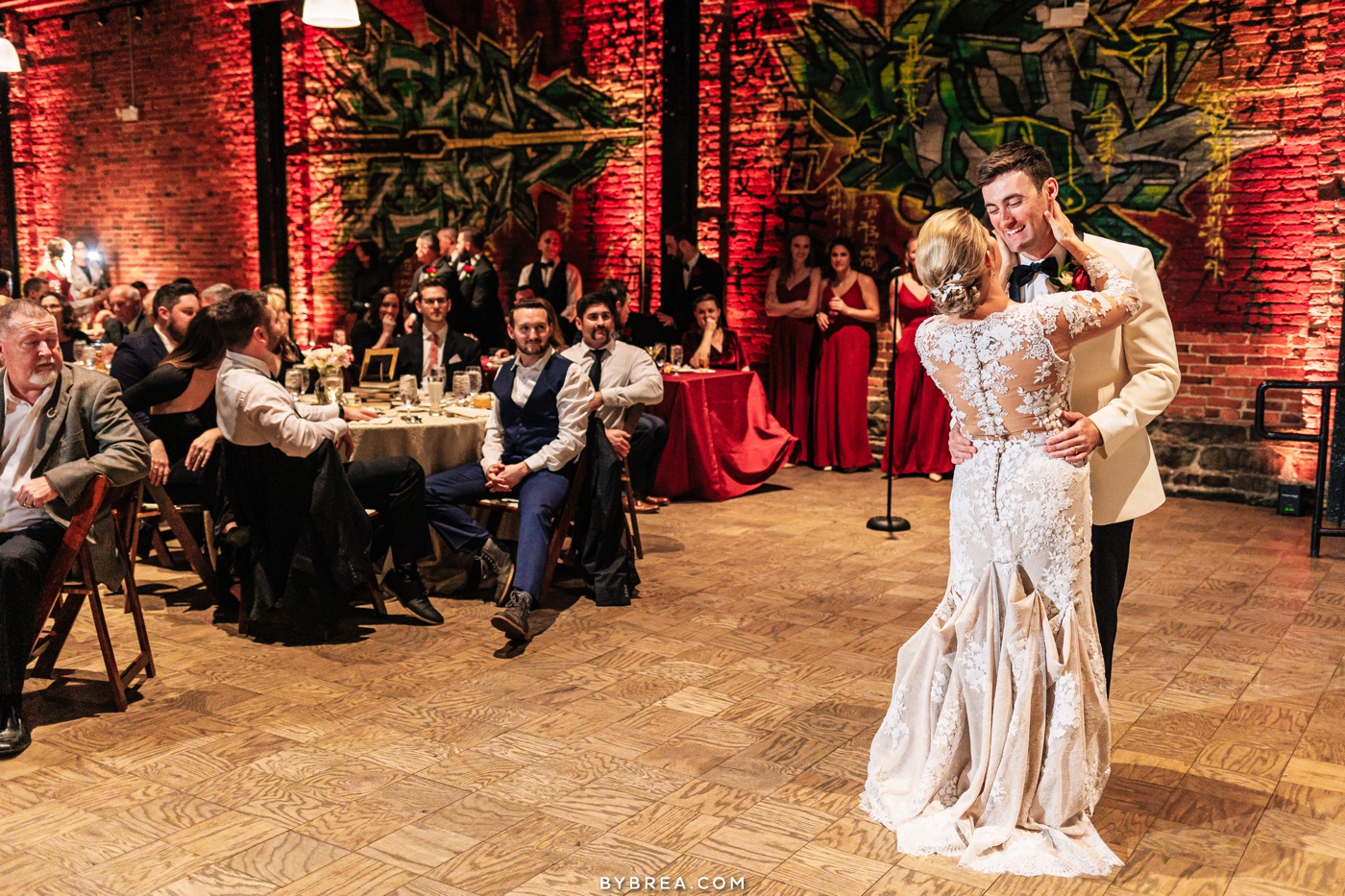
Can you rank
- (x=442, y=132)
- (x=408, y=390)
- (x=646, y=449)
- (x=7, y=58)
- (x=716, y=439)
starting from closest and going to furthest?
(x=408, y=390) → (x=646, y=449) → (x=716, y=439) → (x=7, y=58) → (x=442, y=132)

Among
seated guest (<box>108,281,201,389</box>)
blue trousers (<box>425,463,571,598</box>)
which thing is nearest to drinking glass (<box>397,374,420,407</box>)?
blue trousers (<box>425,463,571,598</box>)

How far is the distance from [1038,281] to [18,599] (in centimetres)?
293

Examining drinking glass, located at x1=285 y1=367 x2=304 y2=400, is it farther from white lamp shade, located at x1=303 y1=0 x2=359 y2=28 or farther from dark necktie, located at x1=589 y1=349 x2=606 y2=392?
white lamp shade, located at x1=303 y1=0 x2=359 y2=28

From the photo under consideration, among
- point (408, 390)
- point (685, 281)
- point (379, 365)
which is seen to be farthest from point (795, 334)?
point (408, 390)

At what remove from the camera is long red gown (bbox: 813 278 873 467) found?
Answer: 8.37 meters

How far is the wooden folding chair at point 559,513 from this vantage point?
4.87 m

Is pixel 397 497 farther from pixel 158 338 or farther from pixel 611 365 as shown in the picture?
pixel 611 365

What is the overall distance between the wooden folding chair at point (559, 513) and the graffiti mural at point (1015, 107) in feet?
14.2

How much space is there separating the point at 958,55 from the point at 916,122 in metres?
0.51

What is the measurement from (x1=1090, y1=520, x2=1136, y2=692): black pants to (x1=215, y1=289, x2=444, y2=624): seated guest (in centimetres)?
256

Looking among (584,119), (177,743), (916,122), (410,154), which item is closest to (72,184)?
(410,154)

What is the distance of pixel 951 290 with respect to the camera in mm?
2639

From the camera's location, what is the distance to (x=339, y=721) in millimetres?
3629

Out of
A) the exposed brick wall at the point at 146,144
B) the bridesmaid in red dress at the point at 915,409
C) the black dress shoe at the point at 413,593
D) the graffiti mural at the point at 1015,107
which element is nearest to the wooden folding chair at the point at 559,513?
the black dress shoe at the point at 413,593
